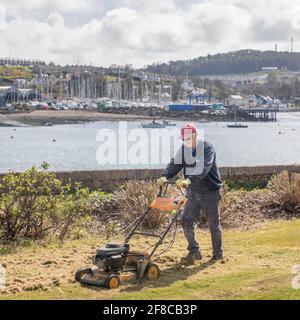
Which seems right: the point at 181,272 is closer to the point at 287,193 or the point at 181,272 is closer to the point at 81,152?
the point at 287,193

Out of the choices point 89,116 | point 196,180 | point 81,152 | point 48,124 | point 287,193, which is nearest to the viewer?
point 196,180

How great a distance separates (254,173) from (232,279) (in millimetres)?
9998

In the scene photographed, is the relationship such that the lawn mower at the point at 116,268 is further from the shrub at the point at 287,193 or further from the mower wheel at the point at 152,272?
the shrub at the point at 287,193

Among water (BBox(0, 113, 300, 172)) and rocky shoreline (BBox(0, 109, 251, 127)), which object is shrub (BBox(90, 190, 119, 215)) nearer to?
water (BBox(0, 113, 300, 172))

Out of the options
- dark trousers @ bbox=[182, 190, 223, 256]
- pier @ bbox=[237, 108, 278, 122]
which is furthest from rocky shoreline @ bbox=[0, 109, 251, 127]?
dark trousers @ bbox=[182, 190, 223, 256]

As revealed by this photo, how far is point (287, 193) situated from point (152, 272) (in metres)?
6.51

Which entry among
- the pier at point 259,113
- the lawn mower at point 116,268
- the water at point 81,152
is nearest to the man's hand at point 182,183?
the lawn mower at point 116,268

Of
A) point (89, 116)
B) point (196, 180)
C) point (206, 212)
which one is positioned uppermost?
point (89, 116)

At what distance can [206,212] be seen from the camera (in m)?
9.40

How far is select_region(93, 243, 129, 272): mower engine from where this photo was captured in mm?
8078

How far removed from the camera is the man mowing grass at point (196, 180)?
8938 millimetres

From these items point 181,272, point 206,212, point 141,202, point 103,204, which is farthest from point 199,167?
point 103,204

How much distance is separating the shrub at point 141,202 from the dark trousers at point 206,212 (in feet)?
9.49
